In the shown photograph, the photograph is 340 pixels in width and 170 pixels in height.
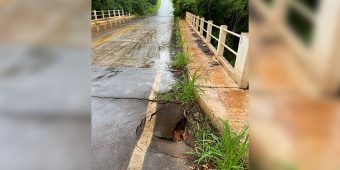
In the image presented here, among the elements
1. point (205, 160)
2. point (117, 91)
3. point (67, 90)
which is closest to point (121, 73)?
point (117, 91)

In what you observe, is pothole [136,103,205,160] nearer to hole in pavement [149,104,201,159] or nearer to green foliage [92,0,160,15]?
hole in pavement [149,104,201,159]

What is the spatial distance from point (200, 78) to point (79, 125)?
441 cm

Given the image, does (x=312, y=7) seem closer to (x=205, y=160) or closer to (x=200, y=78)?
(x=205, y=160)

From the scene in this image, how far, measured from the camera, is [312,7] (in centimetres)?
25

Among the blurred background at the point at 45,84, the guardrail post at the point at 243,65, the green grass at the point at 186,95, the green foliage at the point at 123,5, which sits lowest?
the green grass at the point at 186,95

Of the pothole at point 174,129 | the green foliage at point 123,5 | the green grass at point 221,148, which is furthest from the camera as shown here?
the green foliage at point 123,5

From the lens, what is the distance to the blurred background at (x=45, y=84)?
385 millimetres

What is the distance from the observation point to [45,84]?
428 millimetres

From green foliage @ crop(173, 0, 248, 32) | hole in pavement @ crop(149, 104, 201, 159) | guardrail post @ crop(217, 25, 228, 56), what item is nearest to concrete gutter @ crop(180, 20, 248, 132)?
hole in pavement @ crop(149, 104, 201, 159)

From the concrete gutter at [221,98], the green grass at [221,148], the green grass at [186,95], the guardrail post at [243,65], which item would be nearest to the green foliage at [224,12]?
the concrete gutter at [221,98]

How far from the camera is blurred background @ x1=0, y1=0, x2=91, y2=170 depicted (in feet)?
1.26

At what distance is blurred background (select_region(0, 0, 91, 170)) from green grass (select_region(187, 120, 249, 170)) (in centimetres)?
152

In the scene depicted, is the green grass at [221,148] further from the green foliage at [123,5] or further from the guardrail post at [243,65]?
the green foliage at [123,5]

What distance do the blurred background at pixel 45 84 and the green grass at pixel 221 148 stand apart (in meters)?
1.52
